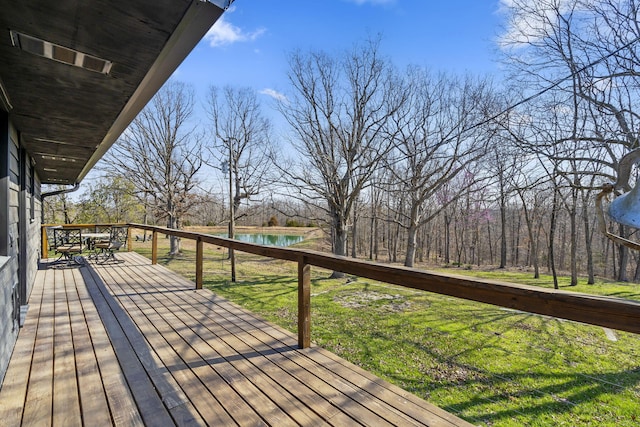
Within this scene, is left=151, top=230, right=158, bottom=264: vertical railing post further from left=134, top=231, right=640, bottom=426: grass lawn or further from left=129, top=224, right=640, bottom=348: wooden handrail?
left=129, top=224, right=640, bottom=348: wooden handrail

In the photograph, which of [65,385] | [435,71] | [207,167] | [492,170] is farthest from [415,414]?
[207,167]

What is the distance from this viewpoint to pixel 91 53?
5.46 feet

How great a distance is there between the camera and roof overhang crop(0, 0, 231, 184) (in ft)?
4.26

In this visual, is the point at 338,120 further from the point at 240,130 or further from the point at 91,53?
the point at 91,53

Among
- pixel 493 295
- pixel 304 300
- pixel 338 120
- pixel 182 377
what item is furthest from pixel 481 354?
pixel 338 120

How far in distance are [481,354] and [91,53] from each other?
18.7ft

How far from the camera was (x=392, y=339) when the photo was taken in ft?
17.4

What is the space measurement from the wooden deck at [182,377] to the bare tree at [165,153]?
39.2 ft

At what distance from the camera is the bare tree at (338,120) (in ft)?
36.5

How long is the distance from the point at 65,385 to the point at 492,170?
45.4 feet

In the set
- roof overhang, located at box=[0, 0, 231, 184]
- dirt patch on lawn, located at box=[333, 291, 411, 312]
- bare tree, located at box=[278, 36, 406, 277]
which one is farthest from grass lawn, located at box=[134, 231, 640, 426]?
bare tree, located at box=[278, 36, 406, 277]

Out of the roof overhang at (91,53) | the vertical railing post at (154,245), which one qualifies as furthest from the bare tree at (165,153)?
the roof overhang at (91,53)

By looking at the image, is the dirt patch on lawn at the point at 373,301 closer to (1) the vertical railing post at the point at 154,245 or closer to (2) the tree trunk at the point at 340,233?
(2) the tree trunk at the point at 340,233

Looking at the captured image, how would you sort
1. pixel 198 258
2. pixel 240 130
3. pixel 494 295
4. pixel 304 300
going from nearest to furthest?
1. pixel 494 295
2. pixel 304 300
3. pixel 198 258
4. pixel 240 130
